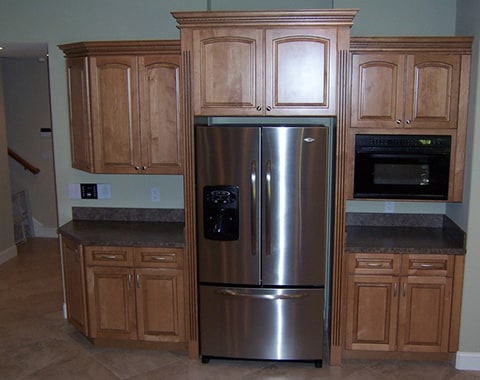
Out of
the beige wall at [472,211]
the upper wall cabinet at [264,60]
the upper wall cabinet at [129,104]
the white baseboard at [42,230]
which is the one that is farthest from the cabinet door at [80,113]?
the white baseboard at [42,230]

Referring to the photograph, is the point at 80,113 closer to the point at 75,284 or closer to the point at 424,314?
the point at 75,284

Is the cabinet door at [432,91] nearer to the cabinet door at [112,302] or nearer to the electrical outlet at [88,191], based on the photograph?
the cabinet door at [112,302]

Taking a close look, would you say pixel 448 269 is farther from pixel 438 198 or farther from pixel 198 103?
pixel 198 103

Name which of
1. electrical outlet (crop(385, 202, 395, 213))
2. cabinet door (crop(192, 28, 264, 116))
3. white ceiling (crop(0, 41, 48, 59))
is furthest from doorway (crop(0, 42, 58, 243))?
electrical outlet (crop(385, 202, 395, 213))

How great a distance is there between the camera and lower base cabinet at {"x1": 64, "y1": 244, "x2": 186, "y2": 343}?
359cm

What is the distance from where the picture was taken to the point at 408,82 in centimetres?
344

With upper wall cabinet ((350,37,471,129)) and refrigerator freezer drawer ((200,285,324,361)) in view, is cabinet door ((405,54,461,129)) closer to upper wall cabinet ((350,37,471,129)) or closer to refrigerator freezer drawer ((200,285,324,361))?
upper wall cabinet ((350,37,471,129))

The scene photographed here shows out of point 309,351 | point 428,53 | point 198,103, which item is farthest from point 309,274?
point 428,53

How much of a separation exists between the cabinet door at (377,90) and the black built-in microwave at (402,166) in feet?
0.39

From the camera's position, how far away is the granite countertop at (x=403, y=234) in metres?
3.43

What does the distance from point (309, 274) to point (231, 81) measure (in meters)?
1.40

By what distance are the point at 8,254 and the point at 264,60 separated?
4.15m

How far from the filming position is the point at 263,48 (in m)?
3.24

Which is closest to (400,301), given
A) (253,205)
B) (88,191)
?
(253,205)
